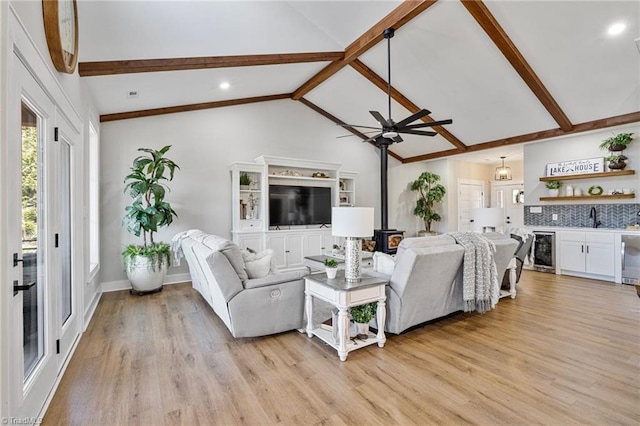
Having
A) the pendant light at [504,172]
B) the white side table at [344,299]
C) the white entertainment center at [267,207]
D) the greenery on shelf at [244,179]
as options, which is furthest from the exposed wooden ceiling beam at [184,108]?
the pendant light at [504,172]

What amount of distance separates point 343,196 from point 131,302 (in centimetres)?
472

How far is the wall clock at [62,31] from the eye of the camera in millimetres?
1947

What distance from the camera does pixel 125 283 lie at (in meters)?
5.12

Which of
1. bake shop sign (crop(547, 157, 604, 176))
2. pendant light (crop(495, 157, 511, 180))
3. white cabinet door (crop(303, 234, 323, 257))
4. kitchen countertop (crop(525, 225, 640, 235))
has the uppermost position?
pendant light (crop(495, 157, 511, 180))

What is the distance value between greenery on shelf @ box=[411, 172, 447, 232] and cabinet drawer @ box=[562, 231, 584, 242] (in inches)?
111

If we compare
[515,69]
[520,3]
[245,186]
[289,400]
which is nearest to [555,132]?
[515,69]

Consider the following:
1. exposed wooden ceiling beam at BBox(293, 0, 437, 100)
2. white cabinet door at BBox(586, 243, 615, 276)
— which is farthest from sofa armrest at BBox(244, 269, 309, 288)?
white cabinet door at BBox(586, 243, 615, 276)

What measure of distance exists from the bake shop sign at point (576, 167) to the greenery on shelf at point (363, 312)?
5494mm

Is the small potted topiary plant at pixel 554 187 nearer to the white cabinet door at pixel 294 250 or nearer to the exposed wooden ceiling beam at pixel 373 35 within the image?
the exposed wooden ceiling beam at pixel 373 35

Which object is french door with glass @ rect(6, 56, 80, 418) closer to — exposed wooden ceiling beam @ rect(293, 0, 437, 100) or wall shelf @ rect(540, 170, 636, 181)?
exposed wooden ceiling beam @ rect(293, 0, 437, 100)

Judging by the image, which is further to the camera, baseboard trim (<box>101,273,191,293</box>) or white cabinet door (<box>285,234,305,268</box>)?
white cabinet door (<box>285,234,305,268</box>)

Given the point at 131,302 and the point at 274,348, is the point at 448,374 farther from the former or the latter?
the point at 131,302

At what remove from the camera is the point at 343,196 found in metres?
7.42

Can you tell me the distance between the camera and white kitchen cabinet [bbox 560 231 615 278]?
5.32m
